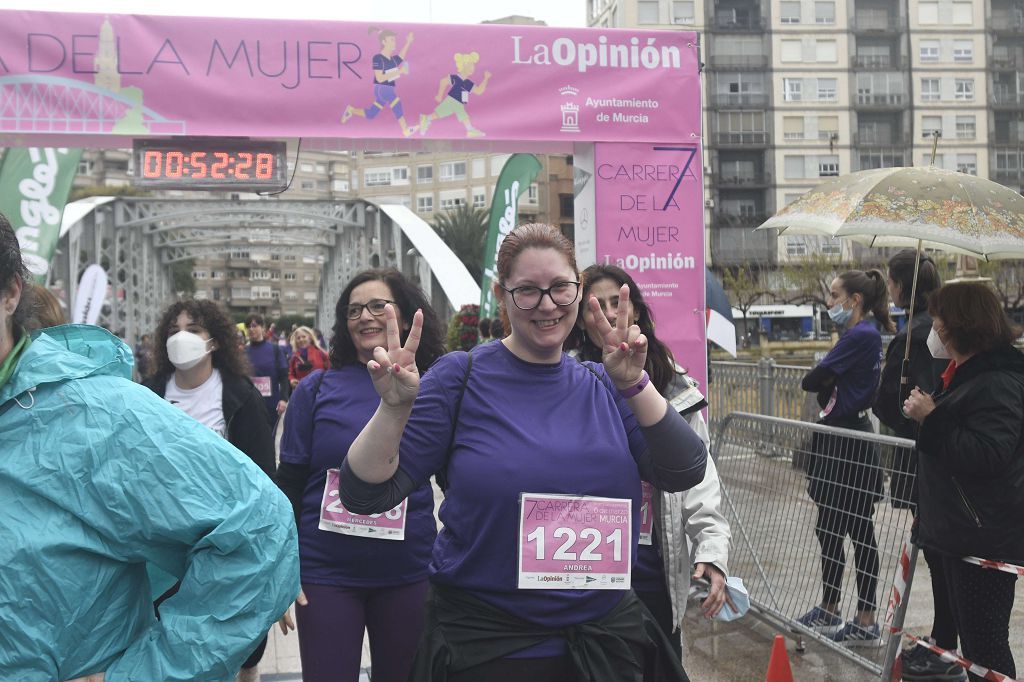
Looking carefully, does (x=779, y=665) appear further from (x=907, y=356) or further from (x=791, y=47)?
(x=791, y=47)

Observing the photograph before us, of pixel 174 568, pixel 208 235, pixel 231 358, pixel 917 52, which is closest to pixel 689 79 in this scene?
pixel 231 358

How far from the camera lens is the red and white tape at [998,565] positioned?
12.2ft

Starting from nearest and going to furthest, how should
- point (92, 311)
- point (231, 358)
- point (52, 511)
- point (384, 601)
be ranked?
point (52, 511) < point (384, 601) < point (231, 358) < point (92, 311)

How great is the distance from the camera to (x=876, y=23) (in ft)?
235

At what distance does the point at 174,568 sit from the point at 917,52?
78046 millimetres

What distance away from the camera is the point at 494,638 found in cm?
235

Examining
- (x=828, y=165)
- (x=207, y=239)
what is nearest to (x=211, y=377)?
(x=207, y=239)

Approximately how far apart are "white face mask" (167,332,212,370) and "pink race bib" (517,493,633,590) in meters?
2.88

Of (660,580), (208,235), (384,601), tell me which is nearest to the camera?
(660,580)

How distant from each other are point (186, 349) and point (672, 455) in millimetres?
3034

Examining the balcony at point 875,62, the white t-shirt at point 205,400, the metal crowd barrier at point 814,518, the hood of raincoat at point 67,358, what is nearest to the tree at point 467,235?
the balcony at point 875,62

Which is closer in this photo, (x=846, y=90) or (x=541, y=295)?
(x=541, y=295)

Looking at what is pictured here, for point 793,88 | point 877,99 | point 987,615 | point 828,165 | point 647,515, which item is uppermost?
point 793,88

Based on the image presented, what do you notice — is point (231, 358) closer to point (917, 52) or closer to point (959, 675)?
point (959, 675)
